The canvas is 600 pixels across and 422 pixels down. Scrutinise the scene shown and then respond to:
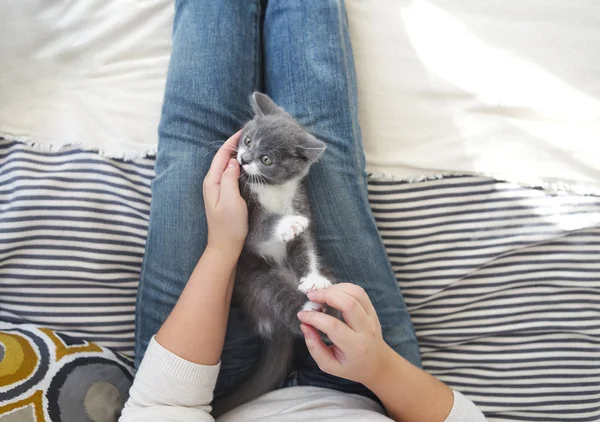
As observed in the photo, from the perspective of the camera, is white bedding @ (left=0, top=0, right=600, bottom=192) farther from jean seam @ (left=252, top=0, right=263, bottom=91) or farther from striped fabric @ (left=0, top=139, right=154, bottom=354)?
jean seam @ (left=252, top=0, right=263, bottom=91)

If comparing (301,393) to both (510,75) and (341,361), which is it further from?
(510,75)

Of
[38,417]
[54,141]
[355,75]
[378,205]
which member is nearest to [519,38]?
[355,75]

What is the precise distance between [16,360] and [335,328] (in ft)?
2.24

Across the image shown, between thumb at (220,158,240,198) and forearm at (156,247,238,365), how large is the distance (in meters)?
0.15

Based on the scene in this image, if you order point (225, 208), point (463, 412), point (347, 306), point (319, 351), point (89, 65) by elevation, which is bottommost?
point (463, 412)

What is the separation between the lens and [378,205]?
131 cm

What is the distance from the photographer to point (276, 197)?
1.15 m

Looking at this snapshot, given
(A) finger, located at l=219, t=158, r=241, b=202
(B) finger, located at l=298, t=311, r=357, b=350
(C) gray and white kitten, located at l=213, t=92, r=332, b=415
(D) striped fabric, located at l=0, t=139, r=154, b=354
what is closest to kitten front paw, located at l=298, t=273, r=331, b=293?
(C) gray and white kitten, located at l=213, t=92, r=332, b=415

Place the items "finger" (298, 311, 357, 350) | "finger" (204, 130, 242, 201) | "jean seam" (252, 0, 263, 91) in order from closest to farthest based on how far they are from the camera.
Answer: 1. "finger" (298, 311, 357, 350)
2. "finger" (204, 130, 242, 201)
3. "jean seam" (252, 0, 263, 91)

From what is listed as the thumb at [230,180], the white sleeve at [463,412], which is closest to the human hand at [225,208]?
the thumb at [230,180]

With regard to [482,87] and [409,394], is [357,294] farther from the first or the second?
[482,87]

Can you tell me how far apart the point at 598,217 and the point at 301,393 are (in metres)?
0.93

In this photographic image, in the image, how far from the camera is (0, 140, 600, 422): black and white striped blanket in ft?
3.97

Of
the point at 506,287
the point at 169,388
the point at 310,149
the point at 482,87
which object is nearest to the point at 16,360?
the point at 169,388
